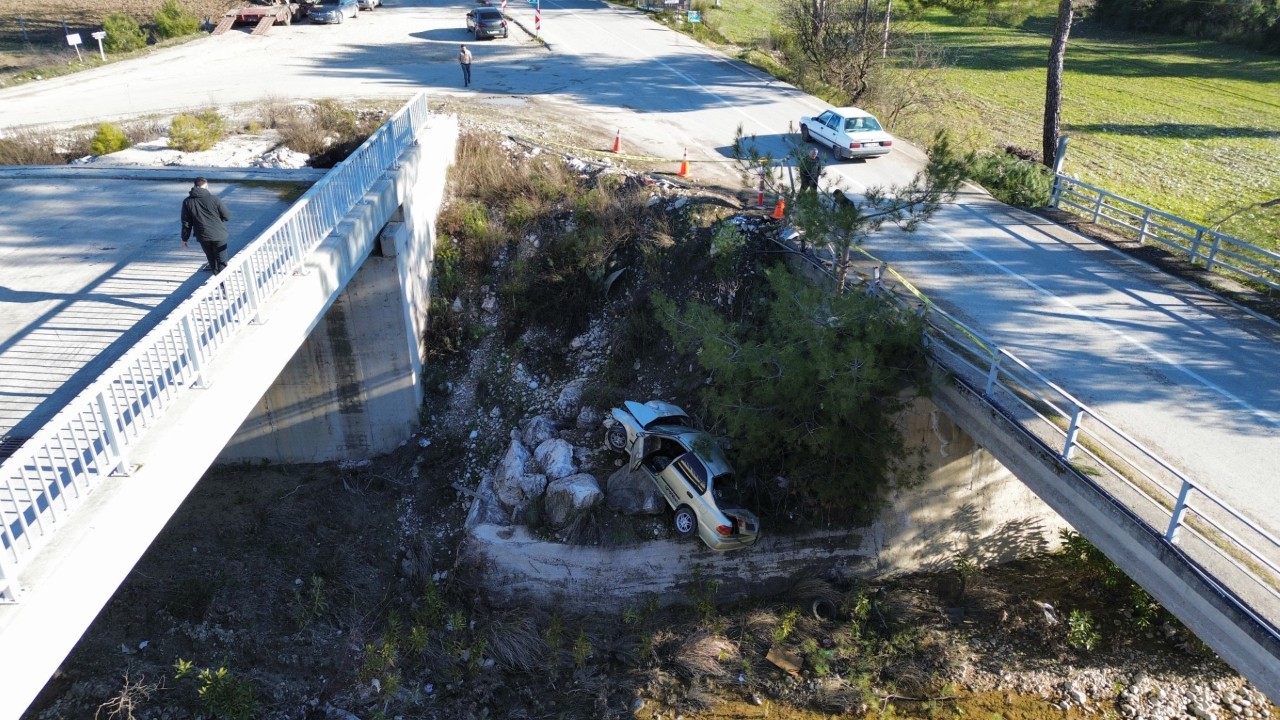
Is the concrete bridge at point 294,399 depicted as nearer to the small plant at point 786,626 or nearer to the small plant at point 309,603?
the small plant at point 309,603

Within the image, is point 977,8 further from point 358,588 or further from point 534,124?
point 358,588

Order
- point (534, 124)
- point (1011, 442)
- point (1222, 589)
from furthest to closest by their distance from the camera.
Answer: point (534, 124) → point (1011, 442) → point (1222, 589)

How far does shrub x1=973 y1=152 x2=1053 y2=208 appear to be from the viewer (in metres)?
18.7

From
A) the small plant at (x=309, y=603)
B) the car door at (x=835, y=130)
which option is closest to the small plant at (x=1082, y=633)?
the car door at (x=835, y=130)

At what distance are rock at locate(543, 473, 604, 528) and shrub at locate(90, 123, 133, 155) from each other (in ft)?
52.0

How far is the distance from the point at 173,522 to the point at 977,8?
4478cm

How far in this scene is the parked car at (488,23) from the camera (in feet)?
123

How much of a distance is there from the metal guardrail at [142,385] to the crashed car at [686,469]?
20.0 ft

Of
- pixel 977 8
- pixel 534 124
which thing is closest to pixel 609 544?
pixel 534 124

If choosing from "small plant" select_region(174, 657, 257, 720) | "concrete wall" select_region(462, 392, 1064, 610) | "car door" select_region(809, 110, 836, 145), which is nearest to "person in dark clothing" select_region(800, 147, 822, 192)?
"concrete wall" select_region(462, 392, 1064, 610)

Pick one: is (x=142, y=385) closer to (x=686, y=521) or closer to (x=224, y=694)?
(x=224, y=694)

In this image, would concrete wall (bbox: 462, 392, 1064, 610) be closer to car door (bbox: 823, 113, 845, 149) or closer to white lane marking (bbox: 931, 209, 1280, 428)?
white lane marking (bbox: 931, 209, 1280, 428)

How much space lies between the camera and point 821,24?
30453 mm

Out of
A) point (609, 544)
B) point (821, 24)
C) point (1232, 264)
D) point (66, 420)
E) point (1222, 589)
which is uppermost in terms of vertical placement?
point (821, 24)
